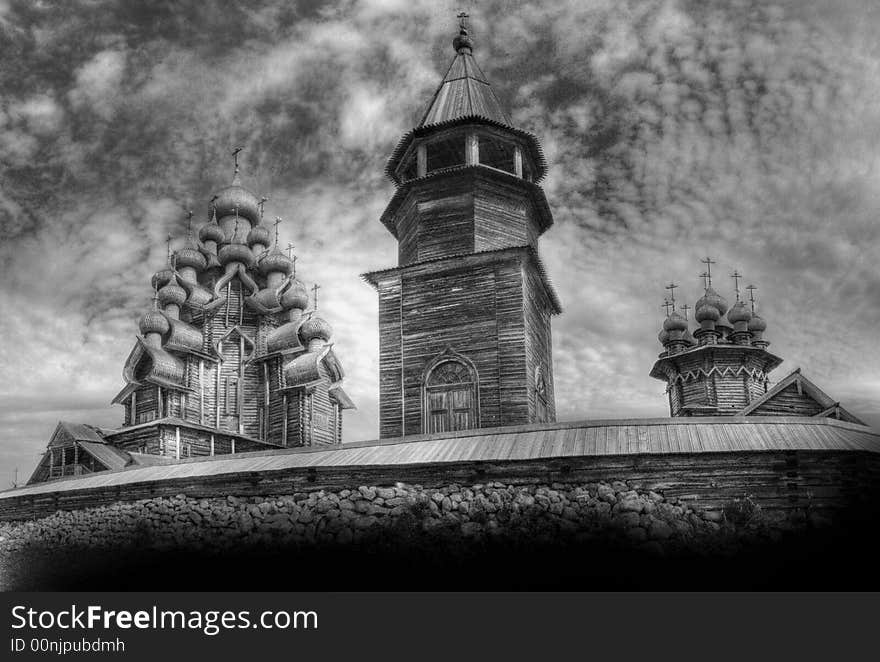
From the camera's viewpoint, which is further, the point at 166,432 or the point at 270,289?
the point at 270,289

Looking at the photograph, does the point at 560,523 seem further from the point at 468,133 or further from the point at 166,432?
the point at 166,432

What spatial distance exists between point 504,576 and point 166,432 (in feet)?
70.1

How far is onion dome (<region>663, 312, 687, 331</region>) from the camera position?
42.8 meters

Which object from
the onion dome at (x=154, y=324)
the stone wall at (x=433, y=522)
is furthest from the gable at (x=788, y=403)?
the onion dome at (x=154, y=324)

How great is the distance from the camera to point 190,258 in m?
38.8

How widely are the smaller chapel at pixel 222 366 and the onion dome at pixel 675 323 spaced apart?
16975mm

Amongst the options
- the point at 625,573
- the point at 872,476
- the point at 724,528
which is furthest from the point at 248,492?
the point at 872,476

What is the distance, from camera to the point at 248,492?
16.6 meters

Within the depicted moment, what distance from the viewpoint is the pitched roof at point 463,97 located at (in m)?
24.1

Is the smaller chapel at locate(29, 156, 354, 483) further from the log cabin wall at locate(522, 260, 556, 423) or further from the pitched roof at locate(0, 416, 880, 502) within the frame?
the pitched roof at locate(0, 416, 880, 502)

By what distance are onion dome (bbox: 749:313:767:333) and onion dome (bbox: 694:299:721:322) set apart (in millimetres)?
2037

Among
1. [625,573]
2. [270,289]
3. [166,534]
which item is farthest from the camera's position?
[270,289]

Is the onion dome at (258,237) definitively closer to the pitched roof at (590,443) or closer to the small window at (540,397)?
the small window at (540,397)

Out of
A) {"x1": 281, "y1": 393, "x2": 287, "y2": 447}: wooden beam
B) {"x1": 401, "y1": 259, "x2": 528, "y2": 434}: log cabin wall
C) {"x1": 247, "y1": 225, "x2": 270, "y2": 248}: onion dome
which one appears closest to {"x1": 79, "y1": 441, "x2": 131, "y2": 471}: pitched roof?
{"x1": 281, "y1": 393, "x2": 287, "y2": 447}: wooden beam
